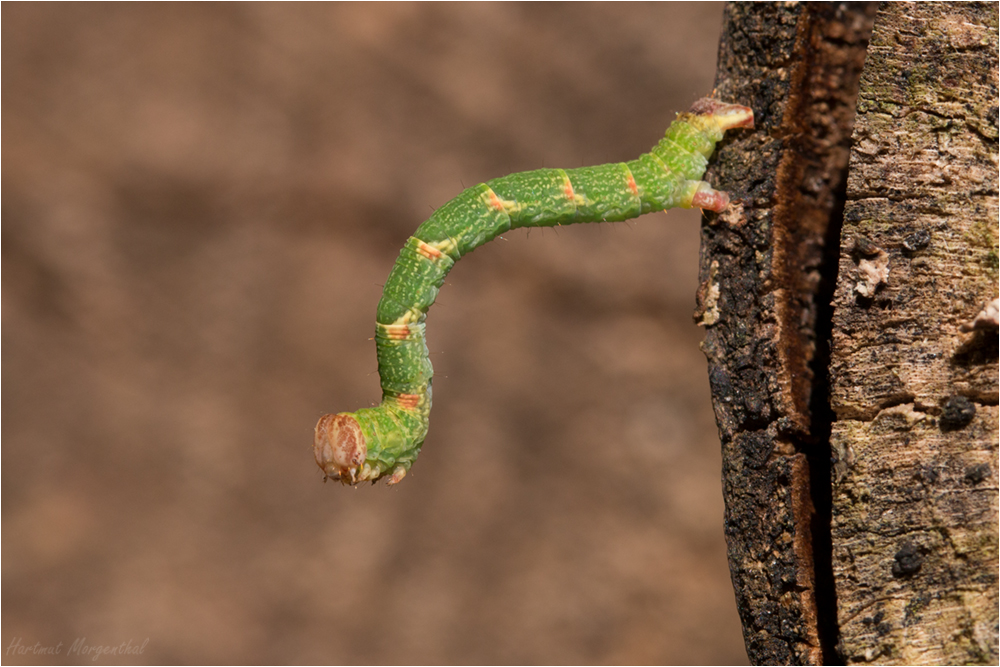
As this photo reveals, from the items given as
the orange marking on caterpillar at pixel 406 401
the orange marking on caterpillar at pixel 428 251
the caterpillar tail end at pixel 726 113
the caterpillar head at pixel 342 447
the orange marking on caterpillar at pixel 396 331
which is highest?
the caterpillar tail end at pixel 726 113

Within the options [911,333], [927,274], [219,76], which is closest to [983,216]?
[927,274]

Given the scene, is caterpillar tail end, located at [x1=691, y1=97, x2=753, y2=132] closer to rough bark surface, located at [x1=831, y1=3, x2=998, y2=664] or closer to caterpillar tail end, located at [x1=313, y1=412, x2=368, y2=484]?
rough bark surface, located at [x1=831, y1=3, x2=998, y2=664]

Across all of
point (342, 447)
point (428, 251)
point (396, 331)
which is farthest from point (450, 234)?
point (342, 447)

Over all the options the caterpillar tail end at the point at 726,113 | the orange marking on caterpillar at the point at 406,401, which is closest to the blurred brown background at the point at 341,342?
the orange marking on caterpillar at the point at 406,401

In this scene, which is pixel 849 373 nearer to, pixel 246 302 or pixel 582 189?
pixel 582 189

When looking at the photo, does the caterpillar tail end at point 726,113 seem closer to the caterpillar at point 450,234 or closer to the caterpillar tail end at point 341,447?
the caterpillar at point 450,234

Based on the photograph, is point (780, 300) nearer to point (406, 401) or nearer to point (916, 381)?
point (916, 381)

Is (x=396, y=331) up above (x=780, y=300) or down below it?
below

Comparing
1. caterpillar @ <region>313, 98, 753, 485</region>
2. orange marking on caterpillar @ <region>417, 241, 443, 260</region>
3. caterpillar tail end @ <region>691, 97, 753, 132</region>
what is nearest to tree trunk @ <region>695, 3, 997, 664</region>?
caterpillar tail end @ <region>691, 97, 753, 132</region>
